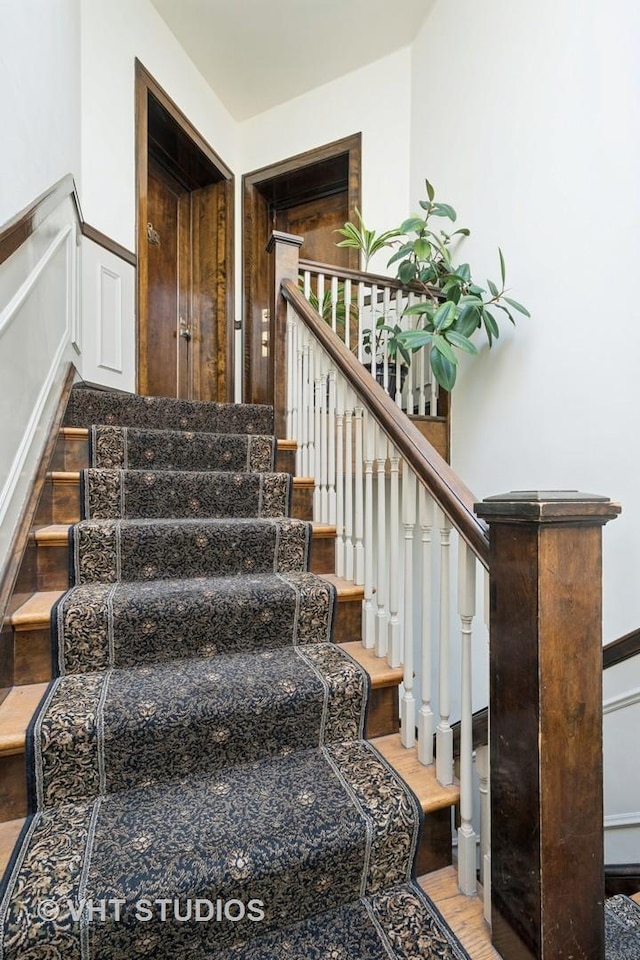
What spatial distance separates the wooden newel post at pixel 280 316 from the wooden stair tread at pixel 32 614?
4.30ft

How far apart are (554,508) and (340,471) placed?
1.07 metres

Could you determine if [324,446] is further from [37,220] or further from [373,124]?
[373,124]

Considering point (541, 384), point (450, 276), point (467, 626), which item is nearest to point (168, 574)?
point (467, 626)

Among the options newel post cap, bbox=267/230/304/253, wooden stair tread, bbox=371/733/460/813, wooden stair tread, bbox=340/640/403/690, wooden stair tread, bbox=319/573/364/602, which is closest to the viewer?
wooden stair tread, bbox=371/733/460/813

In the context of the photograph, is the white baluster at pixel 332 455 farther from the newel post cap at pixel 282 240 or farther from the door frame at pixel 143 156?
the door frame at pixel 143 156

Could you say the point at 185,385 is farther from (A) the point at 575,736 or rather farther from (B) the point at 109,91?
(A) the point at 575,736

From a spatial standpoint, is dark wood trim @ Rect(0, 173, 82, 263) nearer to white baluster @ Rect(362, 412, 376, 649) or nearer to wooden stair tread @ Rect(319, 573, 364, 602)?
white baluster @ Rect(362, 412, 376, 649)

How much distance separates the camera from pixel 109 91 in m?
2.86

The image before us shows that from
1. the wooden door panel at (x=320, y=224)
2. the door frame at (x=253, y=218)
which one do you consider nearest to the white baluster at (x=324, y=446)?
the door frame at (x=253, y=218)

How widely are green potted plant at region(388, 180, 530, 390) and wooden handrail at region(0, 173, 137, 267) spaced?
5.25 ft

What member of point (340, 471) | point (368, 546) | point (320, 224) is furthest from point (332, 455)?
point (320, 224)

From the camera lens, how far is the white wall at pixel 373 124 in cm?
365

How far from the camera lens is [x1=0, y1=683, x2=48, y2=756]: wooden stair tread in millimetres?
1045

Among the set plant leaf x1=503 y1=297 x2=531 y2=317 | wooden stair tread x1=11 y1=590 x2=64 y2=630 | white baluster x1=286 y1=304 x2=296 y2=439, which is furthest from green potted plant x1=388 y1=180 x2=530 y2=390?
wooden stair tread x1=11 y1=590 x2=64 y2=630
